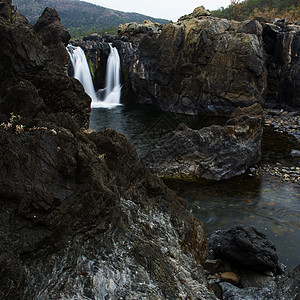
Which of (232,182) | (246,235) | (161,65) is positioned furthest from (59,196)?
(161,65)

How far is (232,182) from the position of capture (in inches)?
551

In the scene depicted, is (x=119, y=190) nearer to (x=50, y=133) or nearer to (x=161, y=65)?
(x=50, y=133)

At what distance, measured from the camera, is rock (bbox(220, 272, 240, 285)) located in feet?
24.5

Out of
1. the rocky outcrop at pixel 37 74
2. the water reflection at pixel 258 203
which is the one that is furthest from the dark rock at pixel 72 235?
the water reflection at pixel 258 203

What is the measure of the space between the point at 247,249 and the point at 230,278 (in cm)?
91

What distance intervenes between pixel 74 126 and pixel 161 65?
2987 centimetres

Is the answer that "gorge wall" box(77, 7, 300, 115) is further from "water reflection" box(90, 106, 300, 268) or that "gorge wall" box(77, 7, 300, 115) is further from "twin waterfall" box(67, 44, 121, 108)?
"water reflection" box(90, 106, 300, 268)

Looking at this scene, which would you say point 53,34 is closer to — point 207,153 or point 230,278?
point 207,153

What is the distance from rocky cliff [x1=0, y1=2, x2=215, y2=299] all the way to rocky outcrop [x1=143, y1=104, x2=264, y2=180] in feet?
28.0

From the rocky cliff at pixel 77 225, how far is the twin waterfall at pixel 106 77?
109 feet

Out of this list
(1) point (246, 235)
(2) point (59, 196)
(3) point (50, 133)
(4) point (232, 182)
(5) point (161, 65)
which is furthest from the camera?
(5) point (161, 65)

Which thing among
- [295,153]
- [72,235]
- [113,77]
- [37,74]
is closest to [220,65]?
[295,153]

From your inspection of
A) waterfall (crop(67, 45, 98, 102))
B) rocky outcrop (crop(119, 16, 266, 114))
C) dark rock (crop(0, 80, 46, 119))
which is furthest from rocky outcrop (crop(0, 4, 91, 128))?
waterfall (crop(67, 45, 98, 102))

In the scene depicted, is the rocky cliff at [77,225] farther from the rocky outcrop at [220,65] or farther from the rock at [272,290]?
the rocky outcrop at [220,65]
